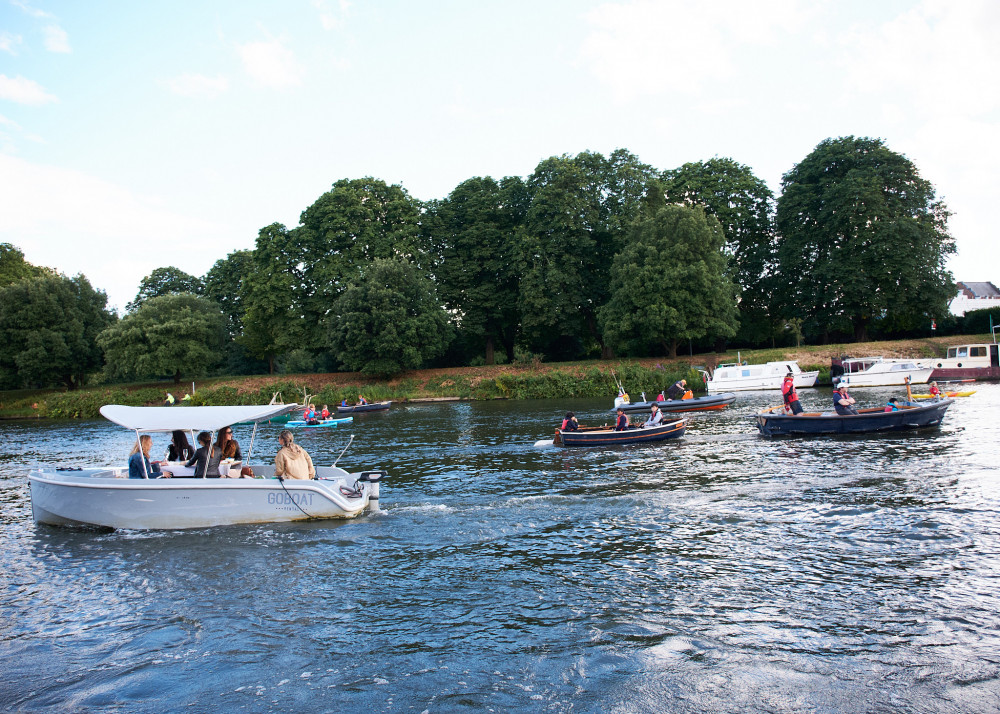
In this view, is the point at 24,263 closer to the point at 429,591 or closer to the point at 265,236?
the point at 265,236

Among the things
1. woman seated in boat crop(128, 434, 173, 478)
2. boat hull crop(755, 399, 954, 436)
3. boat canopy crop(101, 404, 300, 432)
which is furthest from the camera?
boat hull crop(755, 399, 954, 436)

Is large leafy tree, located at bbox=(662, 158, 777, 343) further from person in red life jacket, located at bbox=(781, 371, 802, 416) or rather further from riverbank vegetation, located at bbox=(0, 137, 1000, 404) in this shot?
person in red life jacket, located at bbox=(781, 371, 802, 416)

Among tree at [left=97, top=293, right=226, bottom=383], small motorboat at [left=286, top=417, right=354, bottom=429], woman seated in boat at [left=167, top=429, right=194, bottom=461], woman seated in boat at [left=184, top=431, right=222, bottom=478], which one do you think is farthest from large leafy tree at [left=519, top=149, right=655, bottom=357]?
woman seated in boat at [left=184, top=431, right=222, bottom=478]

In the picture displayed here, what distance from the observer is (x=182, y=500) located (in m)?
14.8

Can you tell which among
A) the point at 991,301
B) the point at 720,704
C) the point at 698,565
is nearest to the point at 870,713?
the point at 720,704

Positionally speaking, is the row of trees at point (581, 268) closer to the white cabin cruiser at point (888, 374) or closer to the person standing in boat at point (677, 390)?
the white cabin cruiser at point (888, 374)

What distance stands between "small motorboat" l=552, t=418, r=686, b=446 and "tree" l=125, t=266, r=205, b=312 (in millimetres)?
69743

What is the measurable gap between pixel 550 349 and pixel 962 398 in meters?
40.8

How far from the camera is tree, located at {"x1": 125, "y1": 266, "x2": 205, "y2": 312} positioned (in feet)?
264

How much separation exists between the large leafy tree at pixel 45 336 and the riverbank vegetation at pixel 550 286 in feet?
0.63

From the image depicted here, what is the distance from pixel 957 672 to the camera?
7.48 meters

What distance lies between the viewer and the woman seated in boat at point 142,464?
15.0 m

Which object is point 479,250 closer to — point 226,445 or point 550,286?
point 550,286

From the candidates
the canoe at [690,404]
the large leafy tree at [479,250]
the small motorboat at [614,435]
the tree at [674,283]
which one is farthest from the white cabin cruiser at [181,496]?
the large leafy tree at [479,250]
